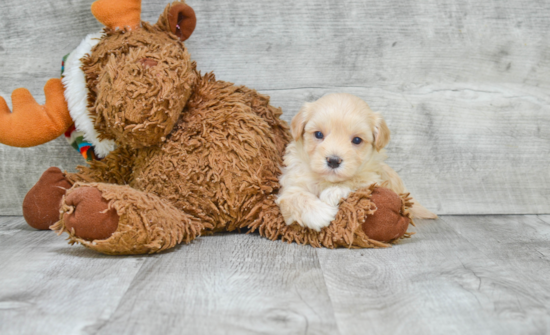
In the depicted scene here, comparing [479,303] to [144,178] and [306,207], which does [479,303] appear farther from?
[144,178]

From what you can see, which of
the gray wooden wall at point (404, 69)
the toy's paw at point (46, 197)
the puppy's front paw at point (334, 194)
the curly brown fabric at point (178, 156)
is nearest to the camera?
the curly brown fabric at point (178, 156)

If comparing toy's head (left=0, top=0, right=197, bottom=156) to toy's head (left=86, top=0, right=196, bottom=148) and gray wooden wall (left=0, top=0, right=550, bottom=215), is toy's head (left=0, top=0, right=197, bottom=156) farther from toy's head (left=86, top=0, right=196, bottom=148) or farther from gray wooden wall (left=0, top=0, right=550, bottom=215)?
gray wooden wall (left=0, top=0, right=550, bottom=215)

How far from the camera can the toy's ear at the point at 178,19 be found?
6.32ft

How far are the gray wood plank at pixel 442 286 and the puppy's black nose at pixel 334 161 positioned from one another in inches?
12.5

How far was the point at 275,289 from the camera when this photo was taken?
141cm

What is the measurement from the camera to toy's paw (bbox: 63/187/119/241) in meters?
1.58

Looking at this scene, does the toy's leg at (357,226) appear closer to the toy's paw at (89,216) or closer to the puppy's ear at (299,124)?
the puppy's ear at (299,124)

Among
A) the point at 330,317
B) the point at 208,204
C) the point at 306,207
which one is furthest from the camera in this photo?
the point at 208,204

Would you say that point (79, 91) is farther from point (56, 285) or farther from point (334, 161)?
point (334, 161)

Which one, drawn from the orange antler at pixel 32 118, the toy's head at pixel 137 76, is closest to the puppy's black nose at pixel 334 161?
the toy's head at pixel 137 76

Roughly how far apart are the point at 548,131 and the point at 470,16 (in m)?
0.73

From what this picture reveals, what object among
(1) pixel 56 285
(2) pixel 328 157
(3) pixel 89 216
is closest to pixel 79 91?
(3) pixel 89 216

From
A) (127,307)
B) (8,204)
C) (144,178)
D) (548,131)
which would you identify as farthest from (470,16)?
(8,204)

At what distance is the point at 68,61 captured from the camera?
1991 mm
